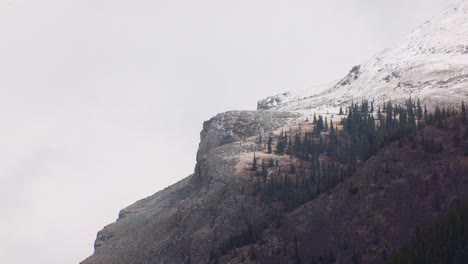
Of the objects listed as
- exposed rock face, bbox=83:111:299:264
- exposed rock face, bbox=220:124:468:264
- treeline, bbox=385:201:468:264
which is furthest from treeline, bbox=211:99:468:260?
treeline, bbox=385:201:468:264

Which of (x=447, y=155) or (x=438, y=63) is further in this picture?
(x=438, y=63)

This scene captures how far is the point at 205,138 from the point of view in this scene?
177000 mm

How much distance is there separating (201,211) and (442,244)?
191 ft

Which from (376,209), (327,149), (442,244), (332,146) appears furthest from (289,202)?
(442,244)

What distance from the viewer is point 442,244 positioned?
85.4m

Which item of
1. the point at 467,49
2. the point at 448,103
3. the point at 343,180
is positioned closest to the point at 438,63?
the point at 467,49

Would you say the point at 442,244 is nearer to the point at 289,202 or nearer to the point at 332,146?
the point at 289,202

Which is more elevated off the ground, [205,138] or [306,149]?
[205,138]

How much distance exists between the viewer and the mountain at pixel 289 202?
3932 inches

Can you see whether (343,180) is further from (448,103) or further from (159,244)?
(448,103)

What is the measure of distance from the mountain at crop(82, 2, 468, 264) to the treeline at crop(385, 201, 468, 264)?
6.39m

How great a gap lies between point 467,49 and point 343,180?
3968 inches

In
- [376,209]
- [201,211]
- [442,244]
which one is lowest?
[442,244]

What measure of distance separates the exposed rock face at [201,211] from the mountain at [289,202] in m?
0.27
